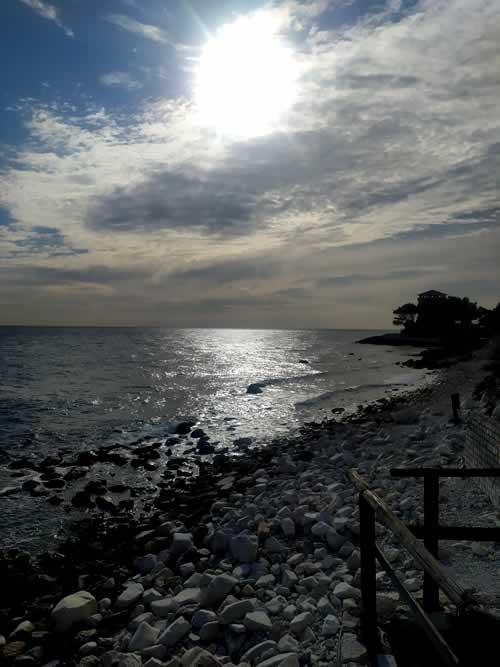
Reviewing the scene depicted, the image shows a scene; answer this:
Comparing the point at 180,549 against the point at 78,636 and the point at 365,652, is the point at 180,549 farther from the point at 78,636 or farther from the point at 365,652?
the point at 365,652

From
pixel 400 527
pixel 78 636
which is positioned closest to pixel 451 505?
pixel 400 527

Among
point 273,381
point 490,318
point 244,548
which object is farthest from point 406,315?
point 244,548

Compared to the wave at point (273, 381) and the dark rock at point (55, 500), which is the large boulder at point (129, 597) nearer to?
the dark rock at point (55, 500)

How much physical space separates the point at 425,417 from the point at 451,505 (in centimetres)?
921

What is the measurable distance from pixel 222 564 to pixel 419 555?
4933mm

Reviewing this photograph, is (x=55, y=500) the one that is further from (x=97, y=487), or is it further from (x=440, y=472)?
(x=440, y=472)

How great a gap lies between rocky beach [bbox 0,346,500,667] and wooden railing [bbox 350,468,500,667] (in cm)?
35

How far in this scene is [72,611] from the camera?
6.24m

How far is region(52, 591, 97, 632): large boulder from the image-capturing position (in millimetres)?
6164

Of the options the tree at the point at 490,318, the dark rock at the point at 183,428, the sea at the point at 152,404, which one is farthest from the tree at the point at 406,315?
the dark rock at the point at 183,428

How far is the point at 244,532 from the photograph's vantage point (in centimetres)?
803

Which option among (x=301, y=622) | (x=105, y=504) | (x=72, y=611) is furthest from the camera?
(x=105, y=504)

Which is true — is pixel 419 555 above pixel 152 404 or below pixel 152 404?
above

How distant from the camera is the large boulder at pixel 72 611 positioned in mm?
6164
